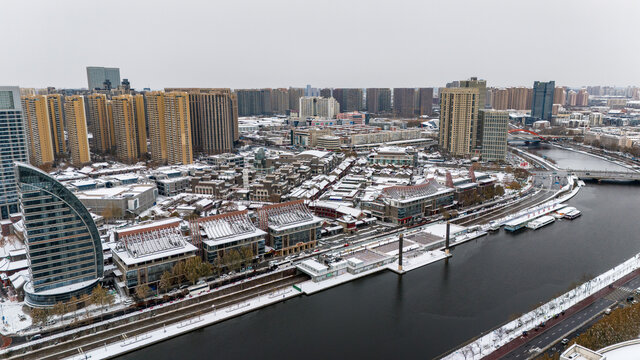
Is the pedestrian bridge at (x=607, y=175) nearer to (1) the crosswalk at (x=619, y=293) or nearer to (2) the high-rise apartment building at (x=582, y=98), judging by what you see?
(1) the crosswalk at (x=619, y=293)

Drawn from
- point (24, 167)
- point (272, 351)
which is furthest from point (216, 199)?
point (272, 351)

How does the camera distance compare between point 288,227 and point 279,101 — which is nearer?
point 288,227

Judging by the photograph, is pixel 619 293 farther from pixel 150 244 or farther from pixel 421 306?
pixel 150 244

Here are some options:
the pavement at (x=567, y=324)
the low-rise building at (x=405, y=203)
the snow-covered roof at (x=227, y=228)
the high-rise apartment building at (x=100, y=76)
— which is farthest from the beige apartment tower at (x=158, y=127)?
the high-rise apartment building at (x=100, y=76)

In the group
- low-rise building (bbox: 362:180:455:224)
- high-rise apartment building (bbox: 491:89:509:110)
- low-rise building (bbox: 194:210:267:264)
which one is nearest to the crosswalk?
low-rise building (bbox: 362:180:455:224)

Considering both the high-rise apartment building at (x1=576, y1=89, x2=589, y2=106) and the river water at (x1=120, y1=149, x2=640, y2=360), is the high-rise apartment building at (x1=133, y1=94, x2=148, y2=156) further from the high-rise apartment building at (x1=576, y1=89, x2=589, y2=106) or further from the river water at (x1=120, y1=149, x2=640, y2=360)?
the high-rise apartment building at (x1=576, y1=89, x2=589, y2=106)

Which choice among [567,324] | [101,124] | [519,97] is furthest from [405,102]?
[567,324]
